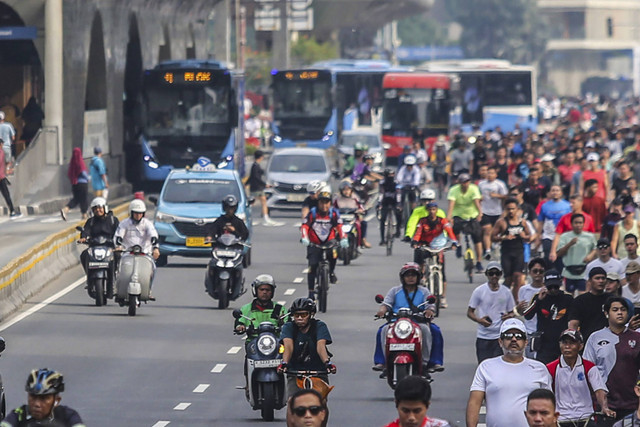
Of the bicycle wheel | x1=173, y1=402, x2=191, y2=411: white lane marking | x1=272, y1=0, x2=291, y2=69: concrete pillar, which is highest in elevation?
x1=272, y1=0, x2=291, y2=69: concrete pillar

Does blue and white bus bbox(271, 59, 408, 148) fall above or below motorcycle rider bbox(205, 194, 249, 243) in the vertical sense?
above

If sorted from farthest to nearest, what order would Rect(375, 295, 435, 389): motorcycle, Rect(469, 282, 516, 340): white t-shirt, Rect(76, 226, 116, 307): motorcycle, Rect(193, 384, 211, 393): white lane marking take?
Rect(76, 226, 116, 307): motorcycle, Rect(193, 384, 211, 393): white lane marking, Rect(469, 282, 516, 340): white t-shirt, Rect(375, 295, 435, 389): motorcycle

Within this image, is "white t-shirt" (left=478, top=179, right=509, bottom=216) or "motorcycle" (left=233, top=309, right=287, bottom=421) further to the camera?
"white t-shirt" (left=478, top=179, right=509, bottom=216)

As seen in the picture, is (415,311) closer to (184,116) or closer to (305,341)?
(305,341)

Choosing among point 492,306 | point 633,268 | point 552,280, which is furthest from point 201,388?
point 633,268

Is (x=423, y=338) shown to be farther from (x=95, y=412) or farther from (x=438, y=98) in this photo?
(x=438, y=98)

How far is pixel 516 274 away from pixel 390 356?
23.6ft

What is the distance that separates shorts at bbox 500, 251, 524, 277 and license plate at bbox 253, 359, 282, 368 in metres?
8.36

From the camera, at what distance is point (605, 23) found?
7303 inches

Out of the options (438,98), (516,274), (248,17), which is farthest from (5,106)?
(248,17)

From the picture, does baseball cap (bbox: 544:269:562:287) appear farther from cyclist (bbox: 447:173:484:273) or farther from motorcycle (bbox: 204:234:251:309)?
cyclist (bbox: 447:173:484:273)

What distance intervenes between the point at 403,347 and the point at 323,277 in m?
7.64

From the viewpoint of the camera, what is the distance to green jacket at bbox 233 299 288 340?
15.9 m

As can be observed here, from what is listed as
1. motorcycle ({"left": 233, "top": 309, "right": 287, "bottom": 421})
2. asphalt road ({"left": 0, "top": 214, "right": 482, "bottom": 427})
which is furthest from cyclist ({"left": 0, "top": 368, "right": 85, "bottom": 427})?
asphalt road ({"left": 0, "top": 214, "right": 482, "bottom": 427})
